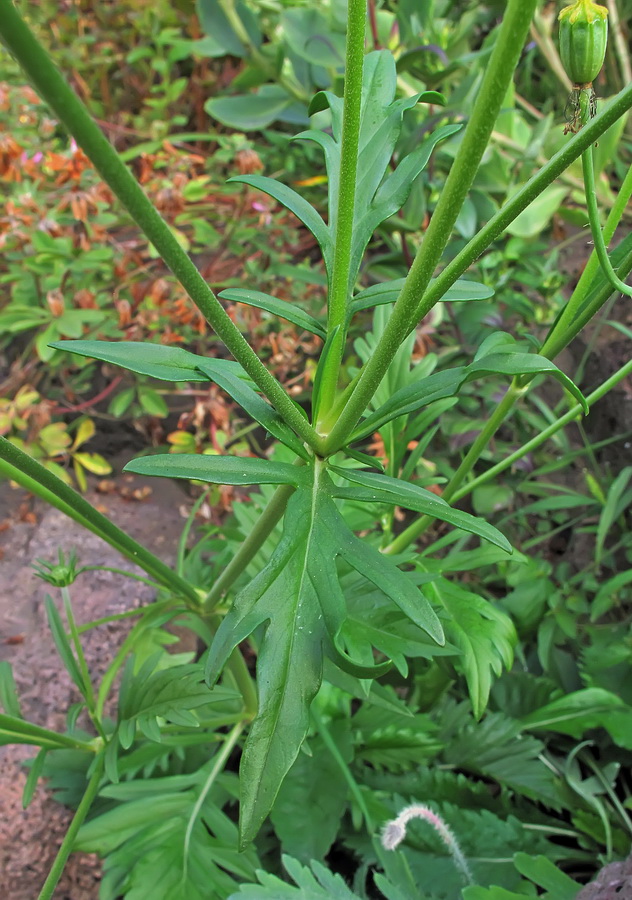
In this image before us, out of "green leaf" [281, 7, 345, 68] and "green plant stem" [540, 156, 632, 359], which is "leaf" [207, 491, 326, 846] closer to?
"green plant stem" [540, 156, 632, 359]

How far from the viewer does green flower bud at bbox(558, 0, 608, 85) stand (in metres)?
0.46

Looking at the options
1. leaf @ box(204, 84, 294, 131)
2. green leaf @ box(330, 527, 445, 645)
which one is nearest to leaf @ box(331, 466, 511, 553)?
green leaf @ box(330, 527, 445, 645)

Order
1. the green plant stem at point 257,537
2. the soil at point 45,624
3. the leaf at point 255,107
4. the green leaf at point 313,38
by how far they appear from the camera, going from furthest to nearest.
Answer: the leaf at point 255,107 → the green leaf at point 313,38 → the soil at point 45,624 → the green plant stem at point 257,537

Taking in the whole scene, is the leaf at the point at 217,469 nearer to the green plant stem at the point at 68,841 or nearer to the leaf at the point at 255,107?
the green plant stem at the point at 68,841

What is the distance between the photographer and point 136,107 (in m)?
2.22

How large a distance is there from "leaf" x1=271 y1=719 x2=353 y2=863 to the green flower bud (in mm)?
877

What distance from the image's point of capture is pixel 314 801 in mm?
993

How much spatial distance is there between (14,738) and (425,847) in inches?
23.7

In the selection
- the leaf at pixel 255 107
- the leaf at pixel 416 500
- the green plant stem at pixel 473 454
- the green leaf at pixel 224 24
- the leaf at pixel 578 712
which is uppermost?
the green leaf at pixel 224 24

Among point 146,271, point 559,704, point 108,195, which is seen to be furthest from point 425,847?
point 108,195

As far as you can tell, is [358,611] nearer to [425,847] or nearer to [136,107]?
[425,847]

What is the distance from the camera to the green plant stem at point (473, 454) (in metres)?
0.68

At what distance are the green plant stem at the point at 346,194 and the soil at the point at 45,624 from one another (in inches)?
23.0

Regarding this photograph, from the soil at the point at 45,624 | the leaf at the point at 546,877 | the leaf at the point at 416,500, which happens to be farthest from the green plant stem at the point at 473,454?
the soil at the point at 45,624
